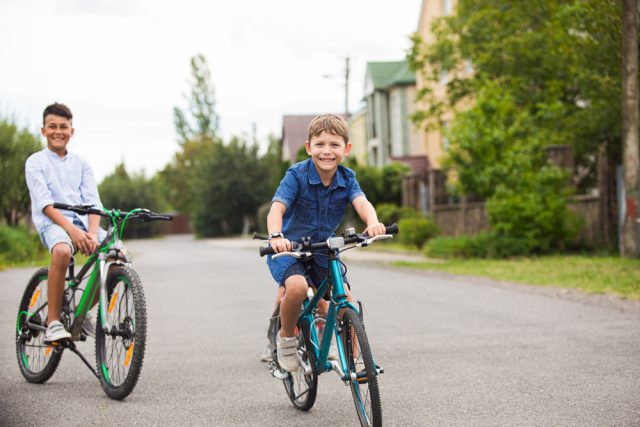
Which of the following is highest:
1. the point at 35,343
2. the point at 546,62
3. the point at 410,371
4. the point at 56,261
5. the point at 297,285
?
the point at 546,62

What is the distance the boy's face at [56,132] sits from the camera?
5980 mm

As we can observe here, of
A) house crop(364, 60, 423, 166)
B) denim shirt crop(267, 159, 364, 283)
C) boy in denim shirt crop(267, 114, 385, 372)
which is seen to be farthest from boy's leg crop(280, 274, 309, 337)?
house crop(364, 60, 423, 166)

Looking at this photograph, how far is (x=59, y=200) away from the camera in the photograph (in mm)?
5945

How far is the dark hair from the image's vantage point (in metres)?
6.01

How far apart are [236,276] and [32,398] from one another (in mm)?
10609

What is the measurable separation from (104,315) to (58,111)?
1.54 meters

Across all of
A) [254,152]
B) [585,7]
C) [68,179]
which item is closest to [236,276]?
[585,7]

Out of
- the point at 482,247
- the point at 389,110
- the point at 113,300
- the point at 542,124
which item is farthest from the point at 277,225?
the point at 389,110

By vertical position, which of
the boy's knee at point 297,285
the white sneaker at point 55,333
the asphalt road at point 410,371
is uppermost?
the boy's knee at point 297,285

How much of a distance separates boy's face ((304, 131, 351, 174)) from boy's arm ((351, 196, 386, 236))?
0.24 m

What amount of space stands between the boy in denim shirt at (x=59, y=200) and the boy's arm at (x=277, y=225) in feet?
5.44

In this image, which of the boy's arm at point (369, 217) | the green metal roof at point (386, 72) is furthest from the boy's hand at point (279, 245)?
the green metal roof at point (386, 72)

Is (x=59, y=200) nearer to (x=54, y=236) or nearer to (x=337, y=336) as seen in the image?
(x=54, y=236)

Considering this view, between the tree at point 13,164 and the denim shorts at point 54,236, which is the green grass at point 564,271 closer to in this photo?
the denim shorts at point 54,236
